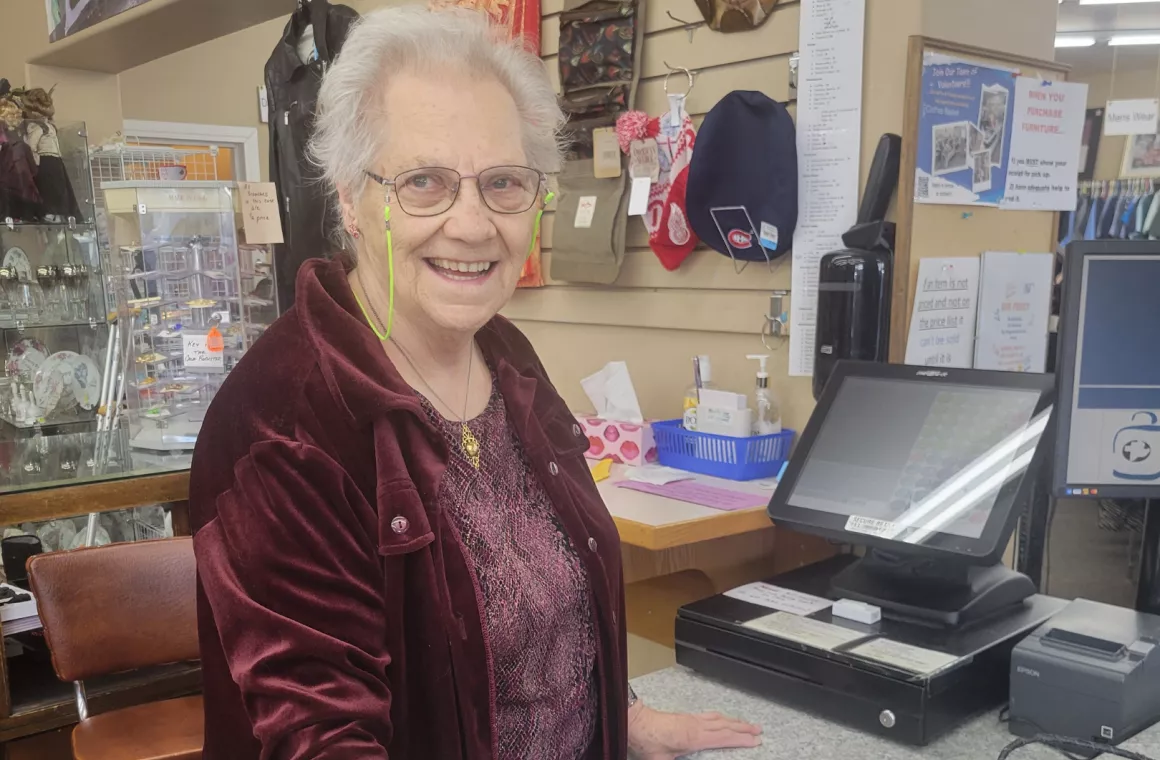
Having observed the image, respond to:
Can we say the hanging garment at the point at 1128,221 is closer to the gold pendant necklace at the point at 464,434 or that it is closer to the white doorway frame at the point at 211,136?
the gold pendant necklace at the point at 464,434

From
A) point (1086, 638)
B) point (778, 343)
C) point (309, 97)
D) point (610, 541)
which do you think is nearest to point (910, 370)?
point (1086, 638)

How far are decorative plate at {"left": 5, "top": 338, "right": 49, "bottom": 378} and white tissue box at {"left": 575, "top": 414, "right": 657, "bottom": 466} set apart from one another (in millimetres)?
2095

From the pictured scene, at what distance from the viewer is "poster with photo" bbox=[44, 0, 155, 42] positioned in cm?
365

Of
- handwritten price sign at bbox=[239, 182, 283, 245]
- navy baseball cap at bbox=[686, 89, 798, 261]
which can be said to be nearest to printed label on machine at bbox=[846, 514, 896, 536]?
navy baseball cap at bbox=[686, 89, 798, 261]

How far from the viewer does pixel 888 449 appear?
1.44 metres

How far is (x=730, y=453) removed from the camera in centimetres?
220

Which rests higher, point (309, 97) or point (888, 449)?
point (309, 97)

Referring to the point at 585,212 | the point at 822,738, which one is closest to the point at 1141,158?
the point at 585,212

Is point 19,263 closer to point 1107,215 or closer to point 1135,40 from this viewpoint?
point 1107,215

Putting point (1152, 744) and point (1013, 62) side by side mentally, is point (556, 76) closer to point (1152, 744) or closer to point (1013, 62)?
point (1013, 62)

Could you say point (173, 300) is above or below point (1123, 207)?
below

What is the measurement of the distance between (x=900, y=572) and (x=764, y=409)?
0.87 m

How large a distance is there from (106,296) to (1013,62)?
2.93 meters

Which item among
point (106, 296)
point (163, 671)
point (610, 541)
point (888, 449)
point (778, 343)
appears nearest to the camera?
point (610, 541)
